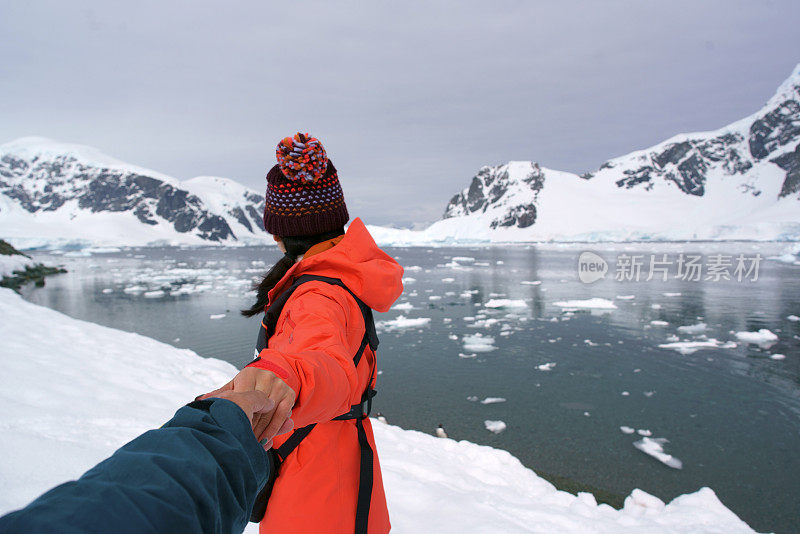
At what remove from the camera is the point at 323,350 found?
110 centimetres

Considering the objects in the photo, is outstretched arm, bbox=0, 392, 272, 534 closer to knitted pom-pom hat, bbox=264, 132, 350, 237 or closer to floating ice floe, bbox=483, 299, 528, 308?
knitted pom-pom hat, bbox=264, 132, 350, 237

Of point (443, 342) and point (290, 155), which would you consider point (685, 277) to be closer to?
point (443, 342)

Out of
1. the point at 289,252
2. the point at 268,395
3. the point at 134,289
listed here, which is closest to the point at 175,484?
the point at 268,395

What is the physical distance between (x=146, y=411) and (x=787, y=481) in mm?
8193

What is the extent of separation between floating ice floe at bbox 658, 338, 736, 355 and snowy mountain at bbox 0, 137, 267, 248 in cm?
11613

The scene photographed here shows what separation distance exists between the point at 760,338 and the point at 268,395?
15.1 metres

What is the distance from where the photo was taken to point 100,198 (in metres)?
132

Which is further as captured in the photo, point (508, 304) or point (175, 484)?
point (508, 304)

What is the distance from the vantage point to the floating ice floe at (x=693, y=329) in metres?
12.8

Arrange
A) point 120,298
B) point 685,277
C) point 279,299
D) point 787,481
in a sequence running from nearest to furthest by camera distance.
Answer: point 279,299 → point 787,481 → point 120,298 → point 685,277

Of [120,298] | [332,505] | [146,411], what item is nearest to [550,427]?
[146,411]

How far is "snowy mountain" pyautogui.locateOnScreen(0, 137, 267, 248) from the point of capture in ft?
385

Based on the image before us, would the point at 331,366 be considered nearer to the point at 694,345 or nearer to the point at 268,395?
the point at 268,395

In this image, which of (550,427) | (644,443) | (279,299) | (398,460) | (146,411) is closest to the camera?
(279,299)
